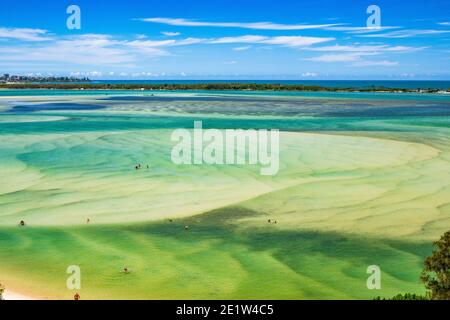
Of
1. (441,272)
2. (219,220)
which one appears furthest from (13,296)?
(441,272)

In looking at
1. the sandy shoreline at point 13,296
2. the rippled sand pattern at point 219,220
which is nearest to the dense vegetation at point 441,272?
the rippled sand pattern at point 219,220

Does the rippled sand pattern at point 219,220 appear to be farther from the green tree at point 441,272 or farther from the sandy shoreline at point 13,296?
the green tree at point 441,272

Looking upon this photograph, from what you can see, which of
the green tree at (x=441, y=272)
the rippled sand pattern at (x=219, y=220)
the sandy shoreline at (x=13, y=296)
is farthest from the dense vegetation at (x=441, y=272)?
the sandy shoreline at (x=13, y=296)

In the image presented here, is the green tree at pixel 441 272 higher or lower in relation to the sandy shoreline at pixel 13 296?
higher

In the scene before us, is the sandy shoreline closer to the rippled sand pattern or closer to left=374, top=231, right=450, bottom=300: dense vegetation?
the rippled sand pattern

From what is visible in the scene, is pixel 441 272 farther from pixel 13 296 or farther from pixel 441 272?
pixel 13 296

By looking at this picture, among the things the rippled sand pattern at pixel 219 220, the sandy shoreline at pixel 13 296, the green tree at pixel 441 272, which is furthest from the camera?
the rippled sand pattern at pixel 219 220

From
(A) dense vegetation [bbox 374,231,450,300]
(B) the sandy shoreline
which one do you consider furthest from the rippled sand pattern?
(A) dense vegetation [bbox 374,231,450,300]

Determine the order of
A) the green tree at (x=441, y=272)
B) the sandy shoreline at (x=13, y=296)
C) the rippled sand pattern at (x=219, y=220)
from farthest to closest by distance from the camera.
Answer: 1. the rippled sand pattern at (x=219, y=220)
2. the sandy shoreline at (x=13, y=296)
3. the green tree at (x=441, y=272)

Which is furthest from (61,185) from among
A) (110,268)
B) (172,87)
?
(172,87)

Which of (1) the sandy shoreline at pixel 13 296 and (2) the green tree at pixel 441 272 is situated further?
(1) the sandy shoreline at pixel 13 296
